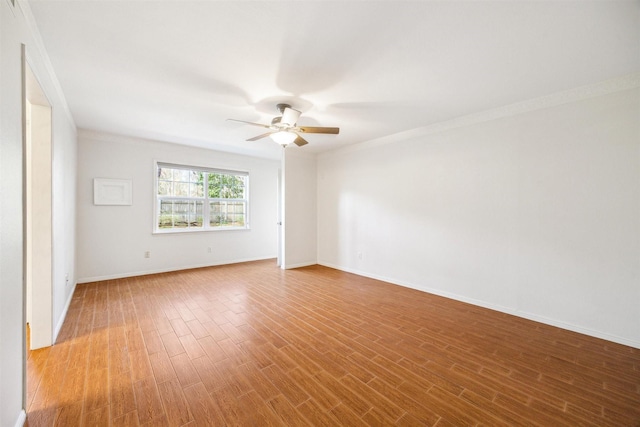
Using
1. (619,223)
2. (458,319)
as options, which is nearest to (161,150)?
(458,319)

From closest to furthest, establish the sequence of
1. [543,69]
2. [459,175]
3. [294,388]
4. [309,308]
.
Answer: [294,388]
[543,69]
[309,308]
[459,175]

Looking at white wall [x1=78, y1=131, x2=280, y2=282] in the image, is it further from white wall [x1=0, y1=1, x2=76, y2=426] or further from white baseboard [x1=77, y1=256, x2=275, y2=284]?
white wall [x1=0, y1=1, x2=76, y2=426]

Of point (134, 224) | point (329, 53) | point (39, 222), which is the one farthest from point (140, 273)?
point (329, 53)

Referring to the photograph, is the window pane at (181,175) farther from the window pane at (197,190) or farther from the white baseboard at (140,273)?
the white baseboard at (140,273)

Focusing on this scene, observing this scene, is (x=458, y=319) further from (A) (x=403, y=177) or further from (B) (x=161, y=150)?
(B) (x=161, y=150)

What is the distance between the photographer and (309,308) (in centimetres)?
328

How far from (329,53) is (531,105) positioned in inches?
102

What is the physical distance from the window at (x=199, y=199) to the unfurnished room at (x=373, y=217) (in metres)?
0.43

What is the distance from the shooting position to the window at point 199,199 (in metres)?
5.12

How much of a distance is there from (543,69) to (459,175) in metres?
1.51

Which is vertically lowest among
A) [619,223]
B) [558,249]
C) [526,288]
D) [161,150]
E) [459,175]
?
[526,288]

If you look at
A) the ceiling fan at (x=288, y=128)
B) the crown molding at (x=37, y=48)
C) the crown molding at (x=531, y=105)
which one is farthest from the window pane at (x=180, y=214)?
the crown molding at (x=531, y=105)

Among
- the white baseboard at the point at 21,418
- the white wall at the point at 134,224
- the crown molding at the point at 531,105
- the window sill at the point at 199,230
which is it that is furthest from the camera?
the window sill at the point at 199,230

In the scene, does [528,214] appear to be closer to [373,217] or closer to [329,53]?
[373,217]
